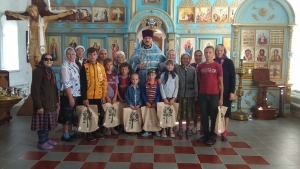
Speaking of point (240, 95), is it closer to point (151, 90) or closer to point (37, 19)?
point (151, 90)

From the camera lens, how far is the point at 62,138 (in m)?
4.62

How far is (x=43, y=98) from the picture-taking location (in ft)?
13.1

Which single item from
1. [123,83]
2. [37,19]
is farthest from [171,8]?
[123,83]

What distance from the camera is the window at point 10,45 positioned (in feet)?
25.0

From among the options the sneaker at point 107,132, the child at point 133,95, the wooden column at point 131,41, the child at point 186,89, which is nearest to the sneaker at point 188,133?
the child at point 186,89

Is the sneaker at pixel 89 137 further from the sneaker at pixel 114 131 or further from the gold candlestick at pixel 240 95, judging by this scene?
the gold candlestick at pixel 240 95

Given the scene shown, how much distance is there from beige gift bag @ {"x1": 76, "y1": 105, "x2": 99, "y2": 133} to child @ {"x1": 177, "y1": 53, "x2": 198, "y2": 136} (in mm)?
1496

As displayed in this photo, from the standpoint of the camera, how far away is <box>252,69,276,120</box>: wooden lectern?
653 cm

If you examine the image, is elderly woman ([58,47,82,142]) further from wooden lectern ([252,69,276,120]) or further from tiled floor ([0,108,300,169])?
wooden lectern ([252,69,276,120])

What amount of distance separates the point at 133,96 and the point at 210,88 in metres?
1.36

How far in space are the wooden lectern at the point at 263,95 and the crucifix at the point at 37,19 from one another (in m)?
4.75

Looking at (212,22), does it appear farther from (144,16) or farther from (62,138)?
(62,138)

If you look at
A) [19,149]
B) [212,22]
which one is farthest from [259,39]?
[19,149]

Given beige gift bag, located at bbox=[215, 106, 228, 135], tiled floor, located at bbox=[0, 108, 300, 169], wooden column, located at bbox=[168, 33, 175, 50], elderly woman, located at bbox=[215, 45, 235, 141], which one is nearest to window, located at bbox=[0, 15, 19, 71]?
tiled floor, located at bbox=[0, 108, 300, 169]
